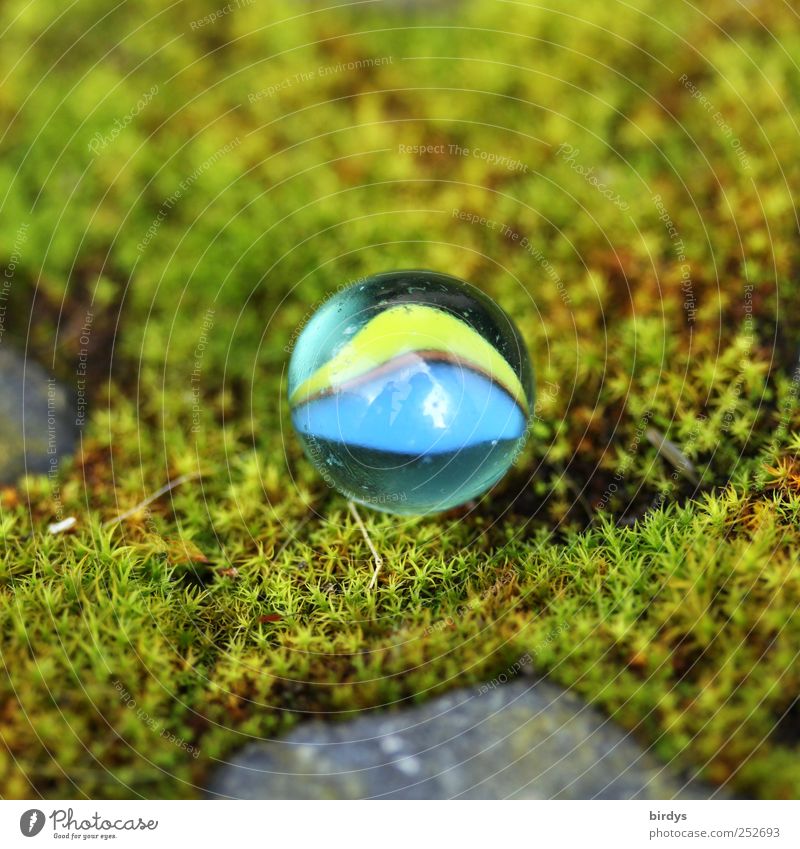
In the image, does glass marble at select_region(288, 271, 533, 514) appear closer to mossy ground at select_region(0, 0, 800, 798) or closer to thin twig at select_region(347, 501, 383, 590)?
thin twig at select_region(347, 501, 383, 590)

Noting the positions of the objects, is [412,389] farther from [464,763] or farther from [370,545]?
[464,763]

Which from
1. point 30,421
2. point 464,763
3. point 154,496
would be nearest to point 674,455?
point 464,763

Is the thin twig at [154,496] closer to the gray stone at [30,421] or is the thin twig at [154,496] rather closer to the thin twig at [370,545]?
the gray stone at [30,421]

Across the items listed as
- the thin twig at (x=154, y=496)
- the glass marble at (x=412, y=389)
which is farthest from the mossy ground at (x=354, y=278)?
the glass marble at (x=412, y=389)

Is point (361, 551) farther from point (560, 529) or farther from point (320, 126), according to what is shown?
point (320, 126)
